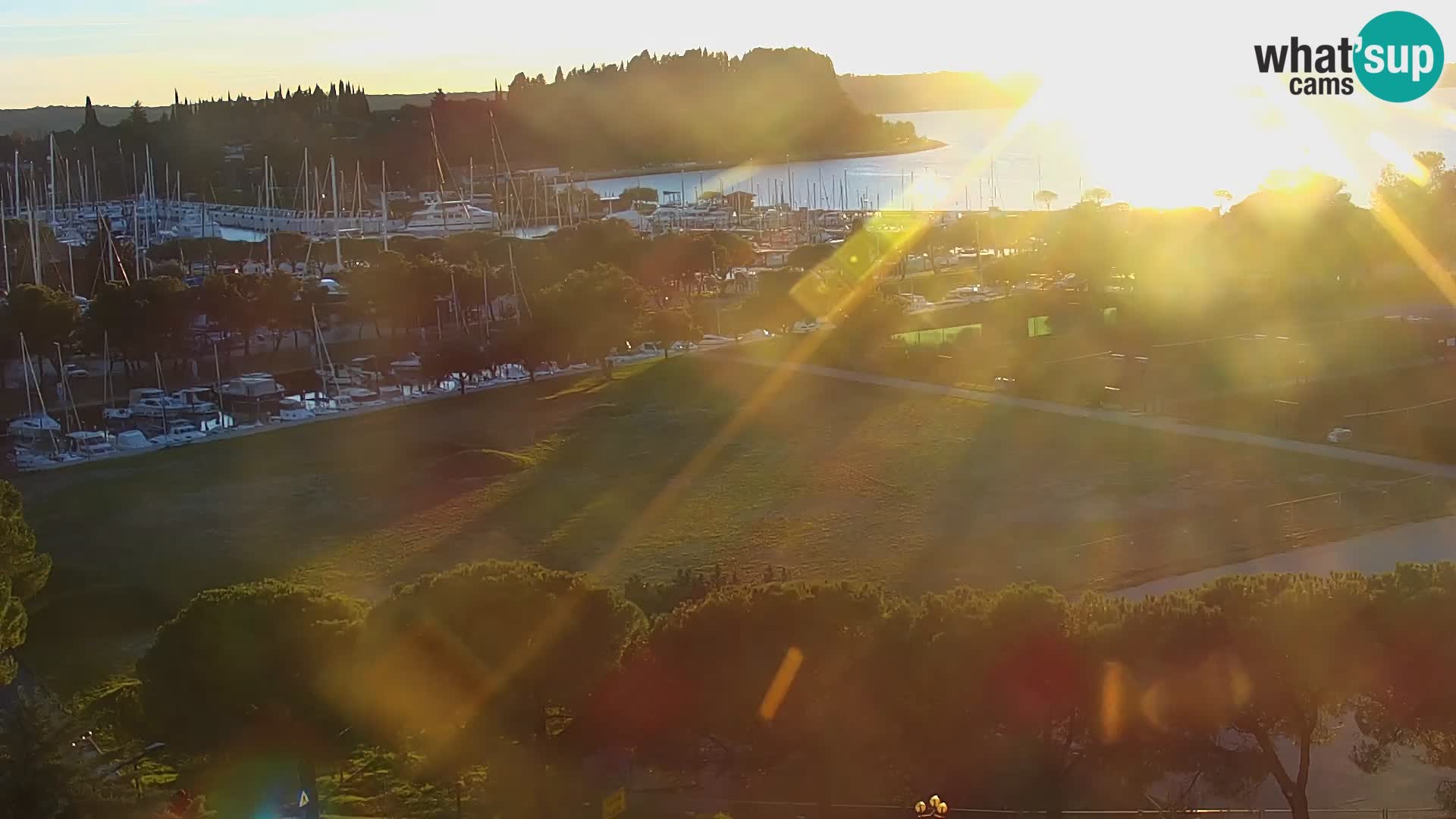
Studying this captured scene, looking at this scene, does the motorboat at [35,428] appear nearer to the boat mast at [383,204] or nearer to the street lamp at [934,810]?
the boat mast at [383,204]

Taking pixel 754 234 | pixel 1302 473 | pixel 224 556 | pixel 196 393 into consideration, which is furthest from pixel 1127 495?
pixel 754 234

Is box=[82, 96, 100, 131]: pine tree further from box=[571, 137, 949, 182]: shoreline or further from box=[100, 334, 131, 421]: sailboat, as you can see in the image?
box=[100, 334, 131, 421]: sailboat

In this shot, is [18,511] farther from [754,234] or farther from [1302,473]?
[754,234]

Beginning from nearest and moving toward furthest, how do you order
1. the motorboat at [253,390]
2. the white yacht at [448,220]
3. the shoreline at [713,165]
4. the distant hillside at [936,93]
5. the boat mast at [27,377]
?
the boat mast at [27,377], the motorboat at [253,390], the white yacht at [448,220], the shoreline at [713,165], the distant hillside at [936,93]

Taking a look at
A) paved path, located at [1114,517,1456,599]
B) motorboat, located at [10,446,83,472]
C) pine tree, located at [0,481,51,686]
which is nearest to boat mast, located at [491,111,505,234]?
motorboat, located at [10,446,83,472]

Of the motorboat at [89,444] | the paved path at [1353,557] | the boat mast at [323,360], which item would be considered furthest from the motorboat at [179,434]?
the paved path at [1353,557]

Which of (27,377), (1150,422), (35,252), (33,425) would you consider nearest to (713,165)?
(35,252)
